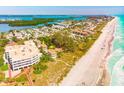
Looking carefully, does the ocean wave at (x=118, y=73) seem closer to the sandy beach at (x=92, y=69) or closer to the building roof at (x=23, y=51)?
the sandy beach at (x=92, y=69)

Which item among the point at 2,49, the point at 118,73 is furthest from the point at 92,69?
the point at 2,49

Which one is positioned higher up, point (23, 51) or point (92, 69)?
point (23, 51)

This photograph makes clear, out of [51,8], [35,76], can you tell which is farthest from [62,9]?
[35,76]

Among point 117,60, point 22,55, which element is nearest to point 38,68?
point 22,55

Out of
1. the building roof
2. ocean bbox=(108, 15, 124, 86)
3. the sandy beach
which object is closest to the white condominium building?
the building roof

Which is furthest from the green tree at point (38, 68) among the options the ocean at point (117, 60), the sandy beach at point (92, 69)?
the ocean at point (117, 60)

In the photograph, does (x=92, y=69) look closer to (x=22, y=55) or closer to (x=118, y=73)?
(x=118, y=73)
